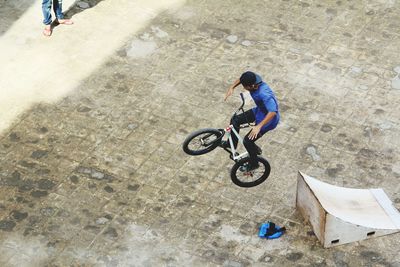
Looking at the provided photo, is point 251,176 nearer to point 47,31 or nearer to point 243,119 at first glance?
point 243,119

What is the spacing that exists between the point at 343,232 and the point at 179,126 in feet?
10.9

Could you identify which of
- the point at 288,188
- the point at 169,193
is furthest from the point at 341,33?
the point at 169,193

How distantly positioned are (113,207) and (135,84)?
114 inches

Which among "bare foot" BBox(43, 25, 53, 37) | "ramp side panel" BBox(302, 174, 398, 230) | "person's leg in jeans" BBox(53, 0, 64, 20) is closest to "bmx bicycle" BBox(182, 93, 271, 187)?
"ramp side panel" BBox(302, 174, 398, 230)

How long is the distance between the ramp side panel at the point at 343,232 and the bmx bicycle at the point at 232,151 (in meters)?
1.29

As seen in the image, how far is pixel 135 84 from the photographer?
41.0 feet

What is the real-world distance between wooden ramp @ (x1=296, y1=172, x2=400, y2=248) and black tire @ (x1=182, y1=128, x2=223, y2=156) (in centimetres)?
125

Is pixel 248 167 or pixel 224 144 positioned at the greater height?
pixel 224 144

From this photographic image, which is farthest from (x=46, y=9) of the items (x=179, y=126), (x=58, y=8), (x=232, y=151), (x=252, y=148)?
(x=252, y=148)

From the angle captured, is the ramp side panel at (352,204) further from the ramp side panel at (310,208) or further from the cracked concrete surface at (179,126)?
the cracked concrete surface at (179,126)

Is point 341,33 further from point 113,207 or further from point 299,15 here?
point 113,207

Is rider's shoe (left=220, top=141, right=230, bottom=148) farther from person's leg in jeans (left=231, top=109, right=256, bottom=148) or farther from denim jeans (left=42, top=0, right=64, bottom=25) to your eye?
→ denim jeans (left=42, top=0, right=64, bottom=25)

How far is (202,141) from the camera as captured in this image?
33.5ft

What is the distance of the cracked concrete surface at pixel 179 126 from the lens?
9.77 meters
